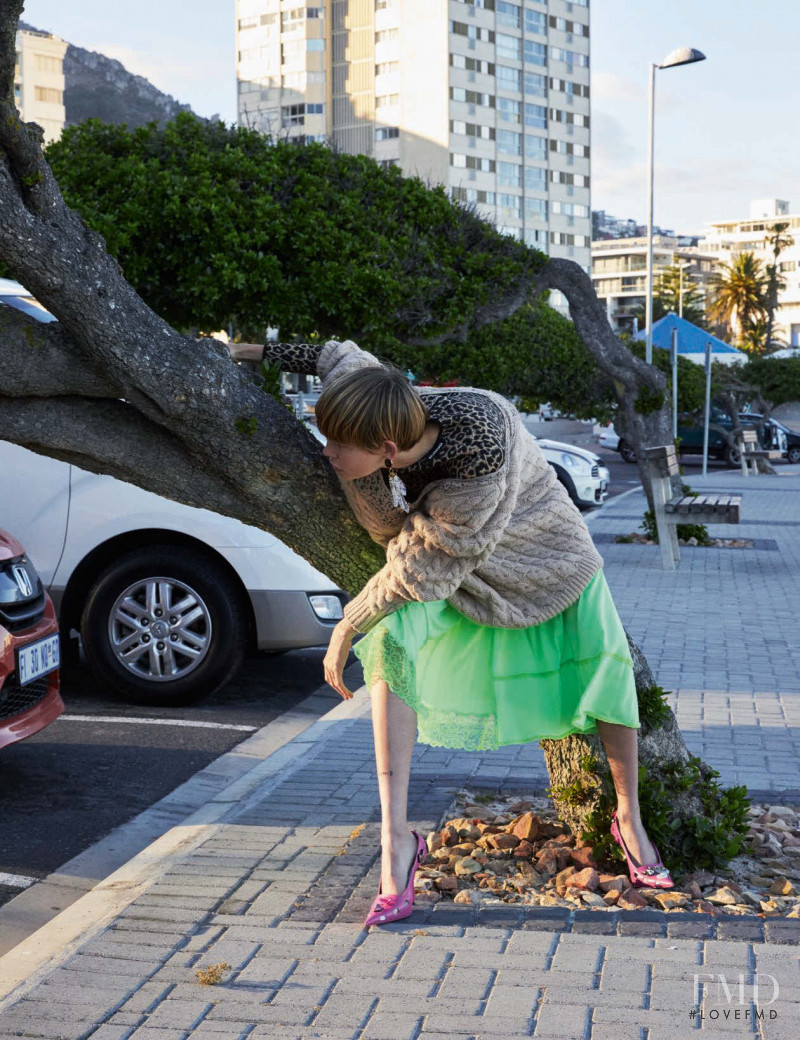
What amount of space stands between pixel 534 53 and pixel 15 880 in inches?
4370

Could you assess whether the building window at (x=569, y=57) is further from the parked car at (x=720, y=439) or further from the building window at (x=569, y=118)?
the parked car at (x=720, y=439)

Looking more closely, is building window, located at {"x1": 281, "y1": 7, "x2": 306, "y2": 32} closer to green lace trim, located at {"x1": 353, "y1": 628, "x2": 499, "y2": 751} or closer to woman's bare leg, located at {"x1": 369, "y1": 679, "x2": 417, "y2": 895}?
green lace trim, located at {"x1": 353, "y1": 628, "x2": 499, "y2": 751}

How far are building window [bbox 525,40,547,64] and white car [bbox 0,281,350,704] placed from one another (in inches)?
4224

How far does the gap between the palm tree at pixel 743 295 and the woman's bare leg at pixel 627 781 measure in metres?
97.5

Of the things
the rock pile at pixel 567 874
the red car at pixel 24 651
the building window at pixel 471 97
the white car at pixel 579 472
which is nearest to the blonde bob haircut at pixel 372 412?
the rock pile at pixel 567 874

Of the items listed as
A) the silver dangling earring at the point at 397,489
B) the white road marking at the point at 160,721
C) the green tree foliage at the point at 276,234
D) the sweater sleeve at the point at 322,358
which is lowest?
the white road marking at the point at 160,721

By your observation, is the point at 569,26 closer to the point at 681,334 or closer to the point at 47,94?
the point at 47,94

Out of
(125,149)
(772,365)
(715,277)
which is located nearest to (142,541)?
(125,149)

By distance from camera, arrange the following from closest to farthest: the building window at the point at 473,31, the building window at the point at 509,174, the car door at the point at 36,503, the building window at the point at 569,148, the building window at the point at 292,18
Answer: the car door at the point at 36,503 < the building window at the point at 473,31 < the building window at the point at 509,174 < the building window at the point at 292,18 < the building window at the point at 569,148

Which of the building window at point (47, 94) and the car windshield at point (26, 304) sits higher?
the building window at point (47, 94)

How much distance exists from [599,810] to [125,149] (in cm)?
1005

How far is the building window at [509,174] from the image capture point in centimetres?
10600

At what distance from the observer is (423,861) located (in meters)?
4.00

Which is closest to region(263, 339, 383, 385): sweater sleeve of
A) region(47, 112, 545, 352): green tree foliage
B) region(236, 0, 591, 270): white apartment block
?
region(47, 112, 545, 352): green tree foliage
